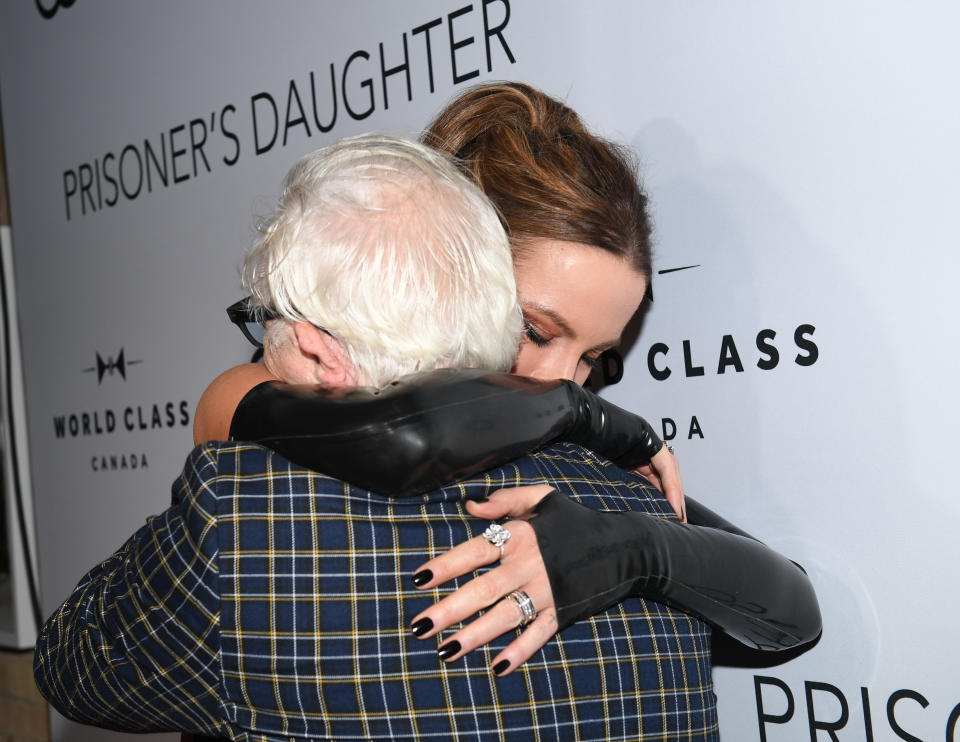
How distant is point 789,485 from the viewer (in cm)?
130

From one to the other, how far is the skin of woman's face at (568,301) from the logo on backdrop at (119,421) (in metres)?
1.30

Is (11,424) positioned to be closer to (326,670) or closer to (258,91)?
(258,91)

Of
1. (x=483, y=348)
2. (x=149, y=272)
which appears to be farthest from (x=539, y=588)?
(x=149, y=272)

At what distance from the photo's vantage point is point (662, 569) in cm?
83

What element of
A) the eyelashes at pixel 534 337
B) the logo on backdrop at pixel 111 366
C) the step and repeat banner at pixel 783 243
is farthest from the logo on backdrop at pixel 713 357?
the logo on backdrop at pixel 111 366

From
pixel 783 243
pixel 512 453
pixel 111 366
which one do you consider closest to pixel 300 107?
pixel 111 366

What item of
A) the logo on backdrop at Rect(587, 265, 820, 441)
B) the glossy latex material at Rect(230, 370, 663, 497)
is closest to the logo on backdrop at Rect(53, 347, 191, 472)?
the logo on backdrop at Rect(587, 265, 820, 441)

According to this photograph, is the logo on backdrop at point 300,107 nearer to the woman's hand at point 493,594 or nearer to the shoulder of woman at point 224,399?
the shoulder of woman at point 224,399

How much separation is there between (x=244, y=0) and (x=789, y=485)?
60.8 inches

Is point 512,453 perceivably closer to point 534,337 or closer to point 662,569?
point 662,569

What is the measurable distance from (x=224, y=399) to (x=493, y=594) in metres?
0.37

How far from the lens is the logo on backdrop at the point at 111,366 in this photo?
7.86 feet

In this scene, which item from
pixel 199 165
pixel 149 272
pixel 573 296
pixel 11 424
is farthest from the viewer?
pixel 11 424

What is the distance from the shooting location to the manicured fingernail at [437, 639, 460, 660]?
0.74m
